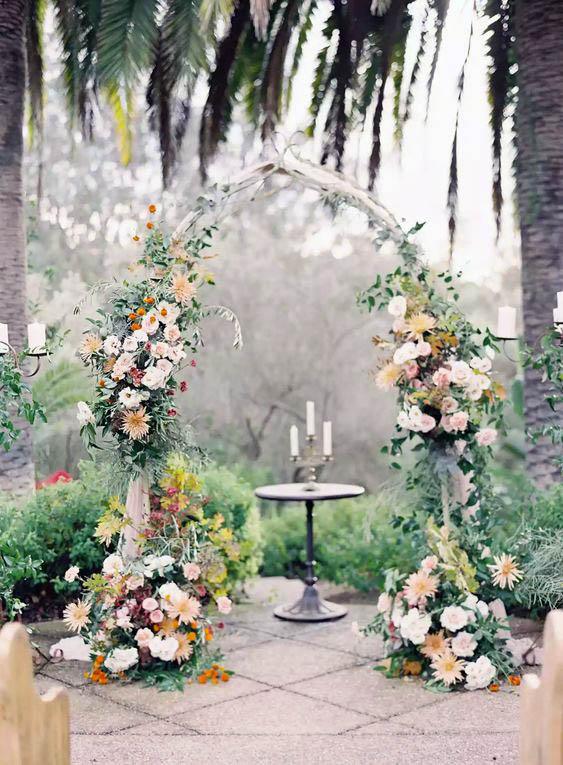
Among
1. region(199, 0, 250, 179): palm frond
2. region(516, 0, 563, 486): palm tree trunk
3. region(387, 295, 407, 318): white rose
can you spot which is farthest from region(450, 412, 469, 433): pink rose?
region(199, 0, 250, 179): palm frond

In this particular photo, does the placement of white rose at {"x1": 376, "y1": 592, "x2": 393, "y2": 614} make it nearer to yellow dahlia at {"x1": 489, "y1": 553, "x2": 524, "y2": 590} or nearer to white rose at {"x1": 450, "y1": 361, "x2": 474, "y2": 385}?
yellow dahlia at {"x1": 489, "y1": 553, "x2": 524, "y2": 590}

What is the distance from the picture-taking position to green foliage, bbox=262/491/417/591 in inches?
256

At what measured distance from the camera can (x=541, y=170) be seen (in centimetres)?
584

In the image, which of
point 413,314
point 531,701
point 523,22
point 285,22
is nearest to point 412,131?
point 285,22

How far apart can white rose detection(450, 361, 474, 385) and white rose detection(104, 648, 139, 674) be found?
2.03 m

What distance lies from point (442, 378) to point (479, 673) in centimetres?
139

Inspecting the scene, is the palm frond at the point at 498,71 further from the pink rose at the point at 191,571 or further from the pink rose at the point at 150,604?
the pink rose at the point at 150,604

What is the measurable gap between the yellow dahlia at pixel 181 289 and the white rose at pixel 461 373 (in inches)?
53.3

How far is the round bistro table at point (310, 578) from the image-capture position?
19.0 ft

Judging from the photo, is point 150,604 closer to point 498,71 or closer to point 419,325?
point 419,325

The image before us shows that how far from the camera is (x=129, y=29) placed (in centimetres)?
584

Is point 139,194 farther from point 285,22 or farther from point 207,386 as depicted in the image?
point 285,22

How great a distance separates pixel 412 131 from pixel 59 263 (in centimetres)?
565

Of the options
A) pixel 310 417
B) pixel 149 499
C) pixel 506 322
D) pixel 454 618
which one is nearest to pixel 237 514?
pixel 310 417
